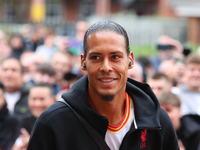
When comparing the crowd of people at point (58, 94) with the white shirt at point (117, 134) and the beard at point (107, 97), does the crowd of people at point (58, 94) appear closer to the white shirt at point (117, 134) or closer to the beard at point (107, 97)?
the white shirt at point (117, 134)

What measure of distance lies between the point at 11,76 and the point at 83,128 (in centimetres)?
411

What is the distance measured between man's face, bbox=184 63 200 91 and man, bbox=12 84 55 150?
217 centimetres

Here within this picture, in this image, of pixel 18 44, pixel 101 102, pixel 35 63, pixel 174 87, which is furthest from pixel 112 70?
pixel 18 44

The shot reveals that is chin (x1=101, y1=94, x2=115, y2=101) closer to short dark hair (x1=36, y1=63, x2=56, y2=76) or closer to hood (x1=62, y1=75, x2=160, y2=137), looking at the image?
hood (x1=62, y1=75, x2=160, y2=137)

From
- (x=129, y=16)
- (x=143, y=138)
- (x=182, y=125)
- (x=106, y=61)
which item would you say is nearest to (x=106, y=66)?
(x=106, y=61)

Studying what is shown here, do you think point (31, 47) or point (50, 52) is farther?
point (31, 47)

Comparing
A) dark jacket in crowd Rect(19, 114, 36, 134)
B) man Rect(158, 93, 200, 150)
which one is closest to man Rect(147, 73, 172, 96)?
man Rect(158, 93, 200, 150)

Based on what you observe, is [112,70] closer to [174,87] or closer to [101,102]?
[101,102]

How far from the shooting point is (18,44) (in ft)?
35.6

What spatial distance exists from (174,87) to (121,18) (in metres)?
11.3

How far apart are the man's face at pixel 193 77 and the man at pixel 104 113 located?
2.85 meters

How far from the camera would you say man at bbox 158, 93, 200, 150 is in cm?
434

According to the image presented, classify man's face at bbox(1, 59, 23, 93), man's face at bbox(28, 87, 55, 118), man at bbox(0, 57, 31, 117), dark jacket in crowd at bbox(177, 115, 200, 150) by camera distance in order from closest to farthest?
dark jacket in crowd at bbox(177, 115, 200, 150), man's face at bbox(28, 87, 55, 118), man at bbox(0, 57, 31, 117), man's face at bbox(1, 59, 23, 93)

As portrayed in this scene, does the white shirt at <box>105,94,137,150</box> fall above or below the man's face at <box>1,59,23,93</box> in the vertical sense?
above
